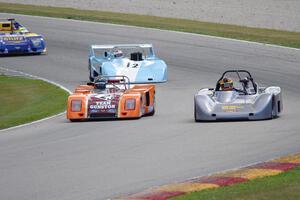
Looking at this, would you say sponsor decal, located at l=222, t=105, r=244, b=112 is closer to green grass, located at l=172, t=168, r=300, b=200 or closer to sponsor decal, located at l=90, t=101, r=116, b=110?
sponsor decal, located at l=90, t=101, r=116, b=110

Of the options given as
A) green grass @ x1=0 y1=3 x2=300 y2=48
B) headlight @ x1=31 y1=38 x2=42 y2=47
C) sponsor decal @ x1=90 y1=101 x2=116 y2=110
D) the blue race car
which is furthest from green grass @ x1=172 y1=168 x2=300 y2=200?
headlight @ x1=31 y1=38 x2=42 y2=47

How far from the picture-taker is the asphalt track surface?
13570 millimetres

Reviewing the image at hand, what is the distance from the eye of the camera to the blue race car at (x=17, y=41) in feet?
117

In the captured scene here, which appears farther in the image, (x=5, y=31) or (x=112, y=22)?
(x=112, y=22)

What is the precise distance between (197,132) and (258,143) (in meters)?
2.00

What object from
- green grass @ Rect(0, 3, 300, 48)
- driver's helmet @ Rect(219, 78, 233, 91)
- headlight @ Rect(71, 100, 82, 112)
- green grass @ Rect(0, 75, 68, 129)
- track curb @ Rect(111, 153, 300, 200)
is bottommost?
green grass @ Rect(0, 75, 68, 129)

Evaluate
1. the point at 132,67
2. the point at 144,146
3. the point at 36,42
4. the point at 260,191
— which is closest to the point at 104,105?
the point at 144,146

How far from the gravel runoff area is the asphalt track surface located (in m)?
9.62

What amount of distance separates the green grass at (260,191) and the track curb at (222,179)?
0.92ft

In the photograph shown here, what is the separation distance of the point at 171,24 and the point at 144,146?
25.2 meters

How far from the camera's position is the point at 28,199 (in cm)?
1257

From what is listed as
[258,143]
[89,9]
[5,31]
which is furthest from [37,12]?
[258,143]

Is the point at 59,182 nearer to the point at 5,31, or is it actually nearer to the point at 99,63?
the point at 99,63

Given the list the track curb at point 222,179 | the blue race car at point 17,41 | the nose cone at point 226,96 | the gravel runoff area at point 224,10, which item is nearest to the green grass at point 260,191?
the track curb at point 222,179
